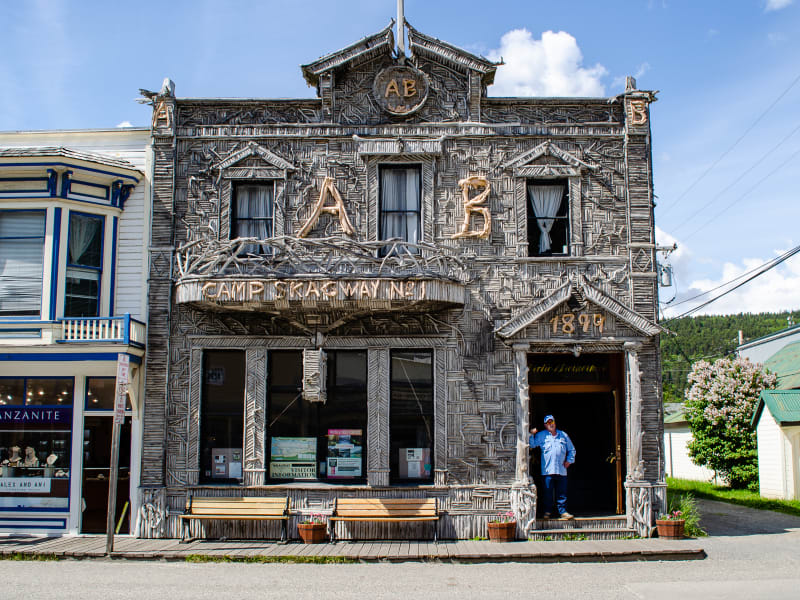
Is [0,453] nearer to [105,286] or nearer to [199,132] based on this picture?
[105,286]

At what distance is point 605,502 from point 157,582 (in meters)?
9.20

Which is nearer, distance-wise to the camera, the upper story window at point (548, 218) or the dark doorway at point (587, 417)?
the upper story window at point (548, 218)

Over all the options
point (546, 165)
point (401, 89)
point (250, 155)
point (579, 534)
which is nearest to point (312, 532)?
point (579, 534)

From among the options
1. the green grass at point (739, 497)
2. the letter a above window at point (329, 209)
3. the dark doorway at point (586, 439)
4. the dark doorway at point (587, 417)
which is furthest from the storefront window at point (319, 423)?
the green grass at point (739, 497)

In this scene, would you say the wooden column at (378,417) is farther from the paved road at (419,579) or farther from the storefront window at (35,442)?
the storefront window at (35,442)

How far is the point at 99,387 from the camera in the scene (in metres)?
14.8

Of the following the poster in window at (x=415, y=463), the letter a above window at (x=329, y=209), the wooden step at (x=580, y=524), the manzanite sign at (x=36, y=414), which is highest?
the letter a above window at (x=329, y=209)

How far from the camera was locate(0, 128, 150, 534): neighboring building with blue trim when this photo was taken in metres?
14.2

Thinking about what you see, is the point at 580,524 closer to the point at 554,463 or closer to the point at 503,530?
the point at 554,463

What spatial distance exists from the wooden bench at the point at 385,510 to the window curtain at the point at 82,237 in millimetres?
6762

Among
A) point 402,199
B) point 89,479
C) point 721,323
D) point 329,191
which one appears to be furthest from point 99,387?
point 721,323

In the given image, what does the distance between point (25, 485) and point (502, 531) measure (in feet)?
30.2

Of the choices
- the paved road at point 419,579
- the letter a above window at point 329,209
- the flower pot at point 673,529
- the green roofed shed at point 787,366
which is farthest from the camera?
the green roofed shed at point 787,366

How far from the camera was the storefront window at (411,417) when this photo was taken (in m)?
14.3
